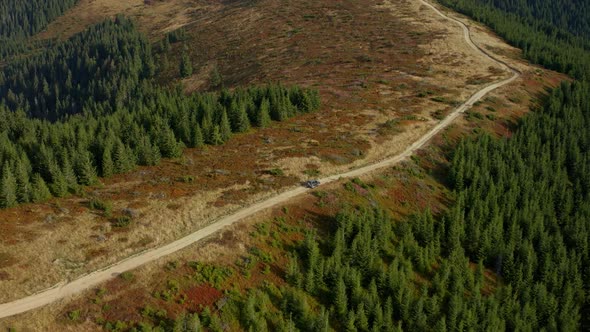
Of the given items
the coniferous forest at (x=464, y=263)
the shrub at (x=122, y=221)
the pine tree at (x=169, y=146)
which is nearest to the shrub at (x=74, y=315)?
the coniferous forest at (x=464, y=263)

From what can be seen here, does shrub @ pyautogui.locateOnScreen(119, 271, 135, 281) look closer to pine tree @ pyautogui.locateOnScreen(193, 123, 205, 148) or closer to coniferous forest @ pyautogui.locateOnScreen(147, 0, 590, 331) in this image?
coniferous forest @ pyautogui.locateOnScreen(147, 0, 590, 331)

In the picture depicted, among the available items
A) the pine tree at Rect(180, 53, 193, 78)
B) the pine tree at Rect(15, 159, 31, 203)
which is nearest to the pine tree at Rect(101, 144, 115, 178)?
the pine tree at Rect(15, 159, 31, 203)

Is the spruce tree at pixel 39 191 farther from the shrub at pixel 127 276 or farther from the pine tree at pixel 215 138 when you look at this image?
the pine tree at pixel 215 138

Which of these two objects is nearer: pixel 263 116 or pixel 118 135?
pixel 118 135

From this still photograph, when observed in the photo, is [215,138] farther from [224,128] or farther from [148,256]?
[148,256]

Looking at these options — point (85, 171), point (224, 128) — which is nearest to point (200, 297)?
point (85, 171)

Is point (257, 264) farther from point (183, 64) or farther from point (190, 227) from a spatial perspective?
point (183, 64)
